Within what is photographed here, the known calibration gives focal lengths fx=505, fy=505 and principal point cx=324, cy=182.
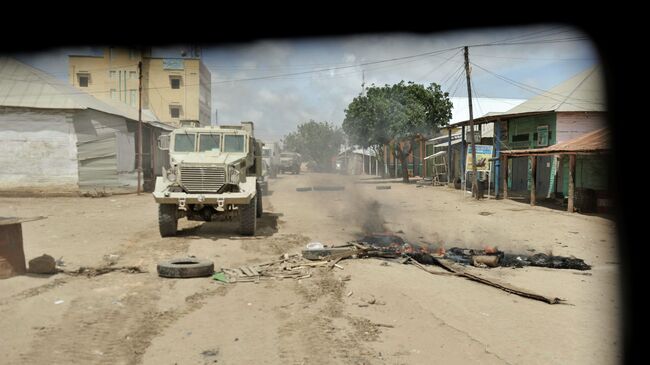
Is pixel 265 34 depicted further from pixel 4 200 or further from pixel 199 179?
pixel 4 200

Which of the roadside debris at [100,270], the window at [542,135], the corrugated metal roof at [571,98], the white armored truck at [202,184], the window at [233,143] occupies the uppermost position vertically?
the corrugated metal roof at [571,98]

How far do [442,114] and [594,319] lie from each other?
89.6 ft

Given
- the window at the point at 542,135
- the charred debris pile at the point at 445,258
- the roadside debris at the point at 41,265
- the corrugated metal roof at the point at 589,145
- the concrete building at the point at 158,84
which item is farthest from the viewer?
the concrete building at the point at 158,84

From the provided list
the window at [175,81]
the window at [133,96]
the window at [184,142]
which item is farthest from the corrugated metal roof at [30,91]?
the window at [133,96]

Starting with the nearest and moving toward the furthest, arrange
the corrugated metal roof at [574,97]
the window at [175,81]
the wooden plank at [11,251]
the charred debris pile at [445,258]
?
the wooden plank at [11,251] → the charred debris pile at [445,258] → the corrugated metal roof at [574,97] → the window at [175,81]

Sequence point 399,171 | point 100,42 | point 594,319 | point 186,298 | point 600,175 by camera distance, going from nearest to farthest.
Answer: point 100,42
point 594,319
point 186,298
point 600,175
point 399,171

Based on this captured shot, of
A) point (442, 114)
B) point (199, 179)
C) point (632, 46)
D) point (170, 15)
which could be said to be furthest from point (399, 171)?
point (170, 15)

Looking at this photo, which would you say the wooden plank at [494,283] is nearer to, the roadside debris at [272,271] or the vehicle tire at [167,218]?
the roadside debris at [272,271]

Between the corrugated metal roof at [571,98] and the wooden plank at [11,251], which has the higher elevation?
the corrugated metal roof at [571,98]

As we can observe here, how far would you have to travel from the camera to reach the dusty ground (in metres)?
4.48

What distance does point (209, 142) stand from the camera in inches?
461

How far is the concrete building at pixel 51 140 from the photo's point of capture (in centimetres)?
2002

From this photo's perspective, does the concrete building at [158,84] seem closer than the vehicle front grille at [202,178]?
No

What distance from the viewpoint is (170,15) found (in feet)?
14.0
